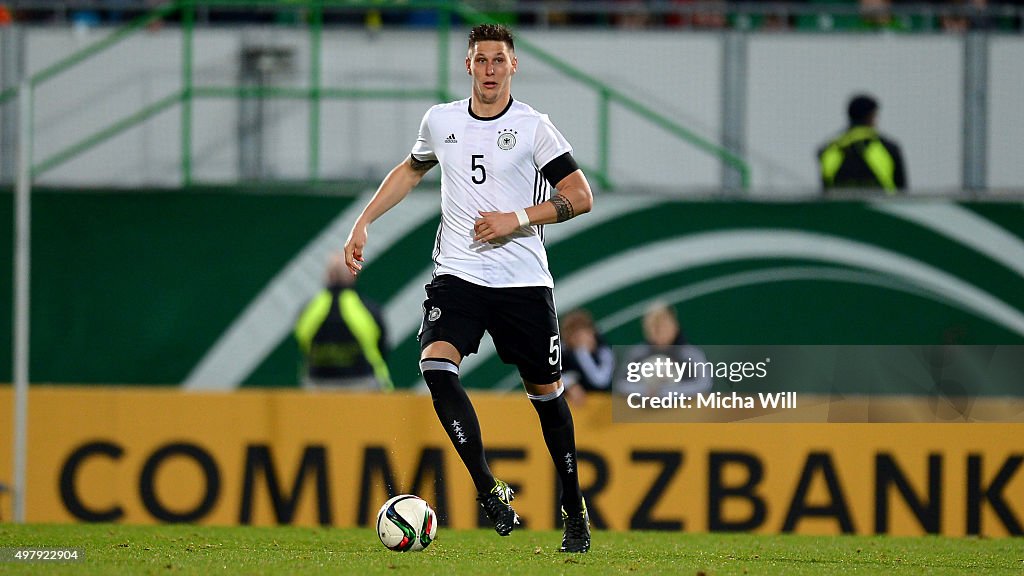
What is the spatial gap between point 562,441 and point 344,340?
16.9 feet

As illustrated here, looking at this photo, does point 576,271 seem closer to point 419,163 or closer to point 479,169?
point 419,163

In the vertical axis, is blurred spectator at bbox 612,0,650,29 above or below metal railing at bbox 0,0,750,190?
above

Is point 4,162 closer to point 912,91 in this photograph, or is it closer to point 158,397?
point 158,397

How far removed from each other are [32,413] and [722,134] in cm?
613

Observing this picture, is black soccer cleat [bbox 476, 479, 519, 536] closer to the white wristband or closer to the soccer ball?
the soccer ball

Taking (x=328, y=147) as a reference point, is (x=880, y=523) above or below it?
below

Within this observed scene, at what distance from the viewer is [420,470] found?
429 inches

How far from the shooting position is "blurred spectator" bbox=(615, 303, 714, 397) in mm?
10945

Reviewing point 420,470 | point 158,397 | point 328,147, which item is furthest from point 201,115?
point 420,470

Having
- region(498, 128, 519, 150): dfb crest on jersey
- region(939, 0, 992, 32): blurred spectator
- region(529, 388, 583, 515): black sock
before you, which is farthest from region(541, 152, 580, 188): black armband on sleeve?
region(939, 0, 992, 32): blurred spectator

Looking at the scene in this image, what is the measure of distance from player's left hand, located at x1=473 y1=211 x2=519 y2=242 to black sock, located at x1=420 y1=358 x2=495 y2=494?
60 centimetres

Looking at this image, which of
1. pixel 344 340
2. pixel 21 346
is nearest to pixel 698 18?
pixel 344 340

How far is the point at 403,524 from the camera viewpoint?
7617 mm

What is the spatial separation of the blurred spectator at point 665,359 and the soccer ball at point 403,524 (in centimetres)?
351
